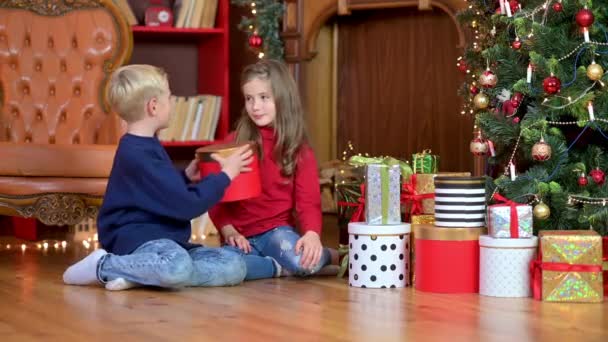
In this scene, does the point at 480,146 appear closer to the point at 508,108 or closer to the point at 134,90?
the point at 508,108

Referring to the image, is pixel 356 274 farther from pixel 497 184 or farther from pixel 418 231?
pixel 497 184

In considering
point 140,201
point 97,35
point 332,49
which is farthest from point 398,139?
point 140,201

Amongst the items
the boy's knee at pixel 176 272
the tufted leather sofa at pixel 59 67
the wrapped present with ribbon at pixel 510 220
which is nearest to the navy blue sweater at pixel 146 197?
the boy's knee at pixel 176 272

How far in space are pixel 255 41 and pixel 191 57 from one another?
2.21ft

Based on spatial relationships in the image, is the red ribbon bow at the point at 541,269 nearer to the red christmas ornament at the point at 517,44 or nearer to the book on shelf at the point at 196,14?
the red christmas ornament at the point at 517,44

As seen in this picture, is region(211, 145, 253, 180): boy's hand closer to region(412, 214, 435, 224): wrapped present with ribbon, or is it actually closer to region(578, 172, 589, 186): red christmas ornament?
region(412, 214, 435, 224): wrapped present with ribbon

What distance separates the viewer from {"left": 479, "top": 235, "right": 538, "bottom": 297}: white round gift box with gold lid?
274 cm

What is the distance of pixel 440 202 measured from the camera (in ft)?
9.37

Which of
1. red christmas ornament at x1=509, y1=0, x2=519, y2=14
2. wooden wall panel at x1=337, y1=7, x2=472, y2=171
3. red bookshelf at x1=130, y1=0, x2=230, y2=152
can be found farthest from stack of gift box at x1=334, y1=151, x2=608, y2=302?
red bookshelf at x1=130, y1=0, x2=230, y2=152

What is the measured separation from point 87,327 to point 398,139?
3.14 metres

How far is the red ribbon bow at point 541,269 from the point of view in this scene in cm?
266

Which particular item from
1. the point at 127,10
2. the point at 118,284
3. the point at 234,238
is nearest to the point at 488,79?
the point at 234,238

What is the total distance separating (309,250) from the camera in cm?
308

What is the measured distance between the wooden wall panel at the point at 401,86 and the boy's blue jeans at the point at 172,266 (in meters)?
Answer: 2.17
